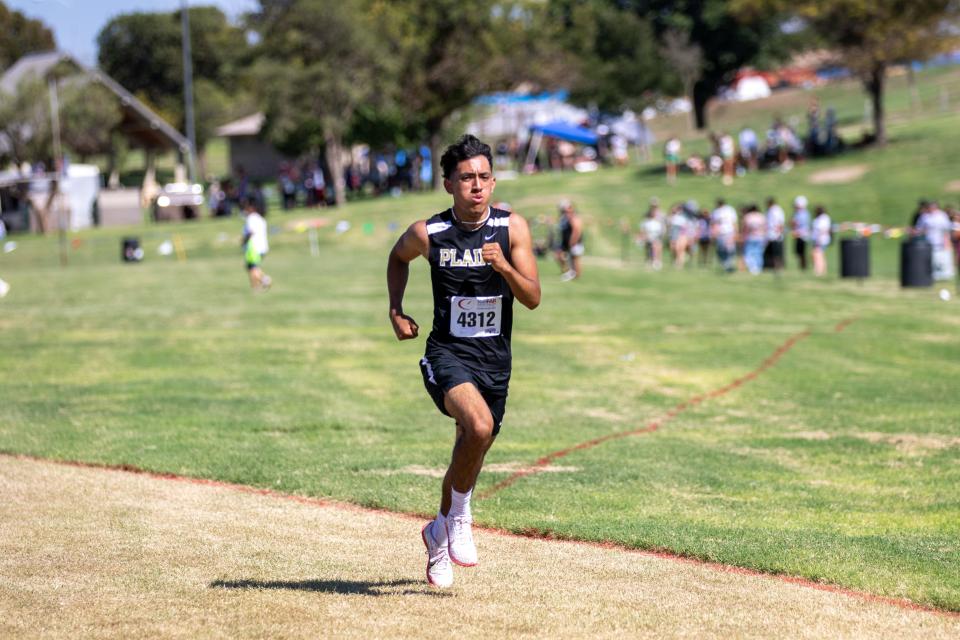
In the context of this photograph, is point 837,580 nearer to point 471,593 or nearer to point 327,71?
point 471,593

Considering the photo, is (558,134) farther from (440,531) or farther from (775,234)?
(440,531)

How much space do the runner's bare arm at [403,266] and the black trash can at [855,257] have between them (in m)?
25.5

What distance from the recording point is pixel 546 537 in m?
8.95

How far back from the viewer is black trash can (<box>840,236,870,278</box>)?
102 feet

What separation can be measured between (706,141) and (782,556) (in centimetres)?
6013

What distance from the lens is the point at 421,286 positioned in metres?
29.1

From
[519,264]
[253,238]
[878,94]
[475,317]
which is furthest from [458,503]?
[878,94]

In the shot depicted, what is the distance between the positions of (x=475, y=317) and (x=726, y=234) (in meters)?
27.1

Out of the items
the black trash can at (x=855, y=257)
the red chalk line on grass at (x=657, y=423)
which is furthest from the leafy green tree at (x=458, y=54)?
the red chalk line on grass at (x=657, y=423)

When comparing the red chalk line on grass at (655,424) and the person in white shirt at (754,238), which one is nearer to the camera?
the red chalk line on grass at (655,424)

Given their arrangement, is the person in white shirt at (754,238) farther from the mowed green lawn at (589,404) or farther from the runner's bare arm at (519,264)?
the runner's bare arm at (519,264)

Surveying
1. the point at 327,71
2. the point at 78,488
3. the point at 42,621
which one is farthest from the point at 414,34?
the point at 42,621

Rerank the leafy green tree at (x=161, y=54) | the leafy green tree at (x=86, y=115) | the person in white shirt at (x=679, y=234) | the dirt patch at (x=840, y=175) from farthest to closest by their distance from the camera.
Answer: the leafy green tree at (x=161, y=54)
the leafy green tree at (x=86, y=115)
the dirt patch at (x=840, y=175)
the person in white shirt at (x=679, y=234)

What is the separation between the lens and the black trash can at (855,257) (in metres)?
31.0
